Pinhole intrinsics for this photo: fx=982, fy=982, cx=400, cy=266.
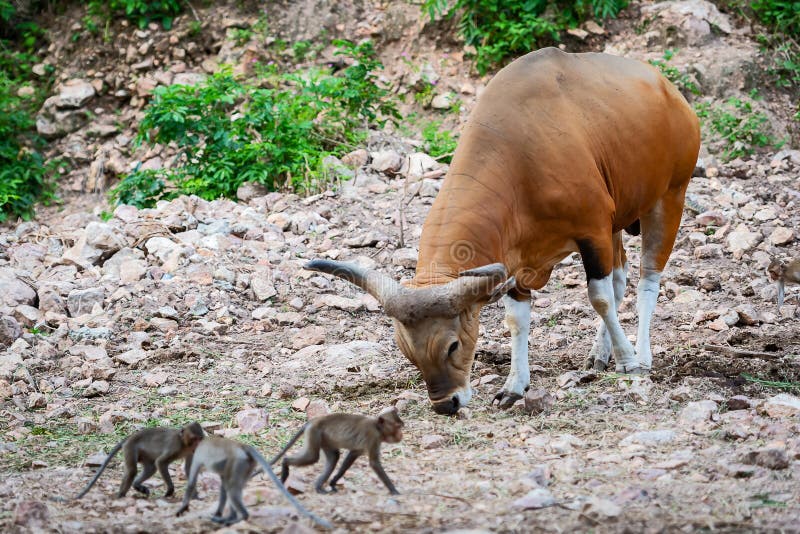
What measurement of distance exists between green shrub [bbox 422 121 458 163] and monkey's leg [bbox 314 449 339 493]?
7937mm

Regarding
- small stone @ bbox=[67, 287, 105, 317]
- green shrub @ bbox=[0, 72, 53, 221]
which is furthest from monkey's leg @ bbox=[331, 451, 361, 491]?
green shrub @ bbox=[0, 72, 53, 221]

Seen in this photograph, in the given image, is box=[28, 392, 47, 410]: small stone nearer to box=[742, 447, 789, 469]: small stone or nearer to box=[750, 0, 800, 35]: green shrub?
box=[742, 447, 789, 469]: small stone

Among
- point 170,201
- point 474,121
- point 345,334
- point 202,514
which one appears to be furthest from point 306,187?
point 202,514

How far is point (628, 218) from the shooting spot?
302 inches

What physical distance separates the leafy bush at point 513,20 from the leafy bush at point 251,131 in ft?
5.92

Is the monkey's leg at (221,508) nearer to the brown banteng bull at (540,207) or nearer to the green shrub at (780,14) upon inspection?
the brown banteng bull at (540,207)

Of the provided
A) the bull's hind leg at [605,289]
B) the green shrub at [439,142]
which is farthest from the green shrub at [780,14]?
the bull's hind leg at [605,289]

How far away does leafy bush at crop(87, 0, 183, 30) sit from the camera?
52.5 ft

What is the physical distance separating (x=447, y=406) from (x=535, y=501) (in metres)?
1.83

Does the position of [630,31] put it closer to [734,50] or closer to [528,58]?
[734,50]

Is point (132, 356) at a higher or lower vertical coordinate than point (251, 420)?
lower

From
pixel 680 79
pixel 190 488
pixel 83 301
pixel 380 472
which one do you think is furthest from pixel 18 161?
pixel 380 472

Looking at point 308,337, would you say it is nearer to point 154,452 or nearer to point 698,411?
point 698,411

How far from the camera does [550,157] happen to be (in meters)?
6.68
